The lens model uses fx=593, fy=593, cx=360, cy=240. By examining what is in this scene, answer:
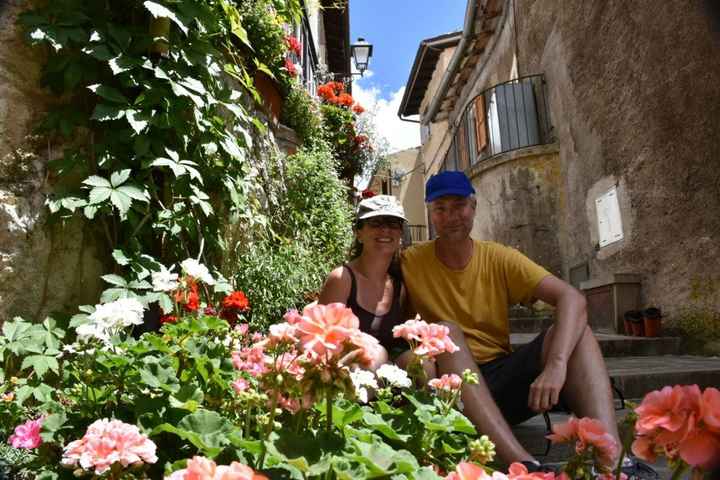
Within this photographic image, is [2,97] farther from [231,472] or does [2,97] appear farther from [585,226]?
[585,226]

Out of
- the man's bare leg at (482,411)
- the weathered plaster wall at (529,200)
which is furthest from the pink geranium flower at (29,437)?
the weathered plaster wall at (529,200)

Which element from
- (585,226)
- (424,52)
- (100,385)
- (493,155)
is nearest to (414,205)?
(424,52)

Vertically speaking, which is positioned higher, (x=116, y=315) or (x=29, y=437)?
(x=116, y=315)

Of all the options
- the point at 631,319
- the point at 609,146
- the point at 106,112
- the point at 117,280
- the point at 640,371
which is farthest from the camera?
the point at 609,146

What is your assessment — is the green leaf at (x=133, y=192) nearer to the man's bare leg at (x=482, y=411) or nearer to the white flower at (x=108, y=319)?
the white flower at (x=108, y=319)

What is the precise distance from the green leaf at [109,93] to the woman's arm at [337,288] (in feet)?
4.28

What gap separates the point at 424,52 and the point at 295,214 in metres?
11.8

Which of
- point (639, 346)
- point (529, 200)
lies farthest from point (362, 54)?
point (639, 346)

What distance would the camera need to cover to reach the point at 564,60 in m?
7.60

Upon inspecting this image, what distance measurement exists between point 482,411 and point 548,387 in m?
0.28

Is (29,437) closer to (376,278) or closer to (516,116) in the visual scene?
(376,278)

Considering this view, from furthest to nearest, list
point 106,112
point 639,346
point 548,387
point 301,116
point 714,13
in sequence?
1. point 301,116
2. point 639,346
3. point 106,112
4. point 548,387
5. point 714,13

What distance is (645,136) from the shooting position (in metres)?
5.47

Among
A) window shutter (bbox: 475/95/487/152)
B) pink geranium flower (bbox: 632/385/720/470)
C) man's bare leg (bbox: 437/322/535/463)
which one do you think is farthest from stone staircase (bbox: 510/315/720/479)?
window shutter (bbox: 475/95/487/152)
